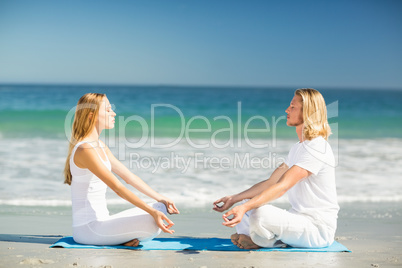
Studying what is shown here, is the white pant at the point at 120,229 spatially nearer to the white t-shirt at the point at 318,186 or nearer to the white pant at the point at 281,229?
the white pant at the point at 281,229

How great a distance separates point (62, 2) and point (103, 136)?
2276 cm

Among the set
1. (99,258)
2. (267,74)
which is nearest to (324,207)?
(99,258)

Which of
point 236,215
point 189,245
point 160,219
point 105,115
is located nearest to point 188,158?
point 189,245

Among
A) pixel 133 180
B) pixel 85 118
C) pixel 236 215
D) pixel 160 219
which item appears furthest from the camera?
pixel 133 180

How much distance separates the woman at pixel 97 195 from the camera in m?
3.74

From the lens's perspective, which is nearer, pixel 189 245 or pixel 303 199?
pixel 303 199

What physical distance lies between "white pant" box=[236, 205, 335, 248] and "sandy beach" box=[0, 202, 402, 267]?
0.11 m

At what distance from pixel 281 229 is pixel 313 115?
34.7 inches

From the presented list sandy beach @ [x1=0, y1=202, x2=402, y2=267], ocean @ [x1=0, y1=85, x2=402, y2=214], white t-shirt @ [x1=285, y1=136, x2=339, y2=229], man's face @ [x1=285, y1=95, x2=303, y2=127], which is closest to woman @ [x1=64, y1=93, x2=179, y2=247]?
sandy beach @ [x1=0, y1=202, x2=402, y2=267]

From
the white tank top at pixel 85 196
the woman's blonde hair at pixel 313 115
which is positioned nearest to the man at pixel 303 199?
the woman's blonde hair at pixel 313 115

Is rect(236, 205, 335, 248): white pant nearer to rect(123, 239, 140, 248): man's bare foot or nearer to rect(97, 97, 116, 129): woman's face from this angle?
rect(123, 239, 140, 248): man's bare foot

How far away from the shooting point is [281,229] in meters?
3.69

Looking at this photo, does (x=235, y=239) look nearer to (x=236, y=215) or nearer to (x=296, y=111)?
(x=236, y=215)

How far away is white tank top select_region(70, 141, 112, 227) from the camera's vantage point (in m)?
3.83
